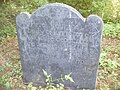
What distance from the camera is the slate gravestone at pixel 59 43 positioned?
3.19 m

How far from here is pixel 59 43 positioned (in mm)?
3416

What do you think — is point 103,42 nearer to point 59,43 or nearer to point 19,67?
point 59,43

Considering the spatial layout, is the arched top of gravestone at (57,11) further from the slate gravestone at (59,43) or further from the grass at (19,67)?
the grass at (19,67)

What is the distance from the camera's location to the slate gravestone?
319cm

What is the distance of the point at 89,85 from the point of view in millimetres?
3646

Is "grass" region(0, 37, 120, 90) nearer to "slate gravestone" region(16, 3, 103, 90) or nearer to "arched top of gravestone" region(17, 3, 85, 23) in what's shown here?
"slate gravestone" region(16, 3, 103, 90)

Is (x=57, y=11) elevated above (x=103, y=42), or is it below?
above

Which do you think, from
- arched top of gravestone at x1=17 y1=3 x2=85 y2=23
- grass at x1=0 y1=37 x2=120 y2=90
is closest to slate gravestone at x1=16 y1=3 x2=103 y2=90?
arched top of gravestone at x1=17 y1=3 x2=85 y2=23

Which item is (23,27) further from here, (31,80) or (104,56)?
(104,56)

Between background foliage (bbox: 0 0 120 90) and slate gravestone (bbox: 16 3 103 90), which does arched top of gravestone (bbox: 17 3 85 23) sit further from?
background foliage (bbox: 0 0 120 90)

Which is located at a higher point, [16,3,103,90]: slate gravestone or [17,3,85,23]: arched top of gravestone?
[17,3,85,23]: arched top of gravestone

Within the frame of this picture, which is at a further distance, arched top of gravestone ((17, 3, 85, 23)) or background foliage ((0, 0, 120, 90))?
background foliage ((0, 0, 120, 90))

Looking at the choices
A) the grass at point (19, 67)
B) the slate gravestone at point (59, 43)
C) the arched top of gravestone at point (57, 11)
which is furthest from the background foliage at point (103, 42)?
the arched top of gravestone at point (57, 11)

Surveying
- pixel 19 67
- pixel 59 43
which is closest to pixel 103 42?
pixel 59 43
